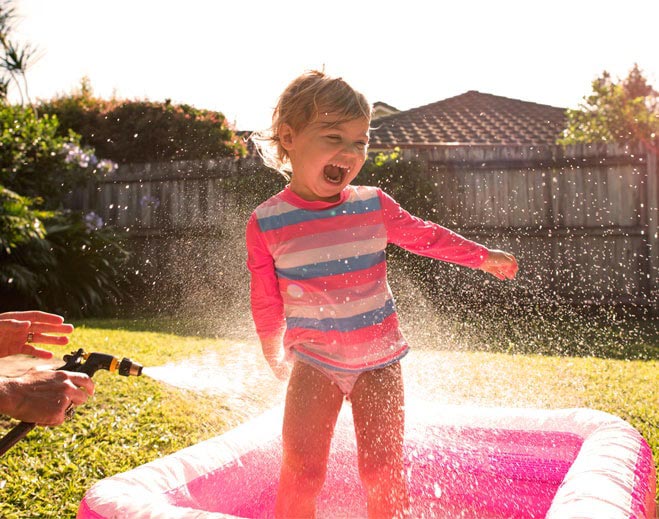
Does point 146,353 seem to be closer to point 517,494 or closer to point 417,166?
point 517,494

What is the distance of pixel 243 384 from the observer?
12.7ft

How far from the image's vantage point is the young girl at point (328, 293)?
1953mm

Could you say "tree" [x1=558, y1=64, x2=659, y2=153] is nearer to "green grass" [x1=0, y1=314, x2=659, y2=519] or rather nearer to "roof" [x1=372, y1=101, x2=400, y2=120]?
"green grass" [x1=0, y1=314, x2=659, y2=519]

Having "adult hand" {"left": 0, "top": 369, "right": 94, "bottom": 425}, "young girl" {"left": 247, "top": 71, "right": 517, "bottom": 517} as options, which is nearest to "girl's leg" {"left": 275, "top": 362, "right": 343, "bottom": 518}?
"young girl" {"left": 247, "top": 71, "right": 517, "bottom": 517}

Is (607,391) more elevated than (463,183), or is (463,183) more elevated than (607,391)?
(463,183)

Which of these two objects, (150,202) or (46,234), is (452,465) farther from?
(150,202)

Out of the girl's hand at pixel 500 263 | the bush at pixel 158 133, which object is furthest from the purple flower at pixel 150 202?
the girl's hand at pixel 500 263

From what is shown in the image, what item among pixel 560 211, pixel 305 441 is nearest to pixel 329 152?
pixel 305 441

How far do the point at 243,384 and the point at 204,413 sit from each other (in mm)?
527

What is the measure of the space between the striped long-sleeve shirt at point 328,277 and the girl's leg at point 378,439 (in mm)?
66

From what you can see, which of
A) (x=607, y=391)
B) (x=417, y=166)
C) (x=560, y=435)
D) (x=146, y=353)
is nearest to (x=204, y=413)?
(x=146, y=353)

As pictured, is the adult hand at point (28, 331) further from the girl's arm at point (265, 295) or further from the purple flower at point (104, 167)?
the purple flower at point (104, 167)

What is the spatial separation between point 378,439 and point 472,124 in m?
11.4

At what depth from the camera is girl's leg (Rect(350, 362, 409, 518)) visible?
77.2 inches
